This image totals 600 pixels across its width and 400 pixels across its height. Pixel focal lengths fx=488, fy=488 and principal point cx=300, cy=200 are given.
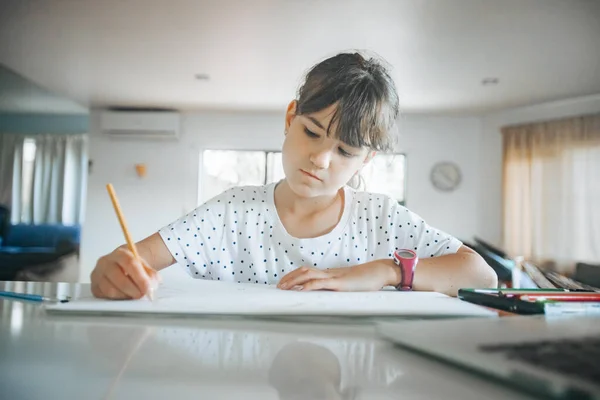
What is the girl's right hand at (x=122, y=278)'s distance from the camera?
20.3 inches

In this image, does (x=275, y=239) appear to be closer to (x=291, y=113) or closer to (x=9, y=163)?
(x=291, y=113)

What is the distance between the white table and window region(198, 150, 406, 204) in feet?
16.9

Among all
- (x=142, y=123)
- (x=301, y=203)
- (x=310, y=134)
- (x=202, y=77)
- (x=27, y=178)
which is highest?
(x=202, y=77)

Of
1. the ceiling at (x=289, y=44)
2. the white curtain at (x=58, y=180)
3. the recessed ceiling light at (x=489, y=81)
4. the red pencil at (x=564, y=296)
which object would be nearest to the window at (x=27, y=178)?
the white curtain at (x=58, y=180)

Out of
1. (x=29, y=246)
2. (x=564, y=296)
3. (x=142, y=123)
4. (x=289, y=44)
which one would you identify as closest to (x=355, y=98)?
(x=564, y=296)

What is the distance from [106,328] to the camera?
37 centimetres

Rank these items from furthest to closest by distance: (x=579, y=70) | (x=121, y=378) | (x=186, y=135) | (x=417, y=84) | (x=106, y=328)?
1. (x=186, y=135)
2. (x=417, y=84)
3. (x=579, y=70)
4. (x=106, y=328)
5. (x=121, y=378)

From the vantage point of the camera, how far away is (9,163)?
4.36m

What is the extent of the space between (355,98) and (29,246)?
4.45 meters

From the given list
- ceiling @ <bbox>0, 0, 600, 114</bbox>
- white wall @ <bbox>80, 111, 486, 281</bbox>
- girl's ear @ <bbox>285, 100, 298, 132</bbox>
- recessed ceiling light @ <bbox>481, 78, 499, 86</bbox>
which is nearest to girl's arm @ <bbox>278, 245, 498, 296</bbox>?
girl's ear @ <bbox>285, 100, 298, 132</bbox>

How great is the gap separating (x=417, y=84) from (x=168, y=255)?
362 cm

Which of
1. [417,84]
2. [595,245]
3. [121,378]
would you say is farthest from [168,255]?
[595,245]

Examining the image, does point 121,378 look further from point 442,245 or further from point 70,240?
point 70,240

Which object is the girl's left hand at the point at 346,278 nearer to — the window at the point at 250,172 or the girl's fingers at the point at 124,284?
the girl's fingers at the point at 124,284
